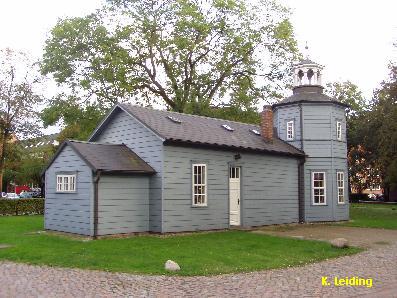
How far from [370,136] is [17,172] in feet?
131

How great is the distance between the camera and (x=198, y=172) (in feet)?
63.1

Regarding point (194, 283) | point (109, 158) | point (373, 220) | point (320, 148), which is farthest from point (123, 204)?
point (373, 220)

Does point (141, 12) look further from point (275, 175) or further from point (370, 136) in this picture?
point (370, 136)

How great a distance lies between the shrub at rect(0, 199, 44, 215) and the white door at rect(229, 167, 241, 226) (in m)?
17.3

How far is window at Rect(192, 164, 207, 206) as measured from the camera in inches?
750

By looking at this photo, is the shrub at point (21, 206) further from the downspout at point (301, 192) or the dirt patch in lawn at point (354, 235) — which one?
the downspout at point (301, 192)

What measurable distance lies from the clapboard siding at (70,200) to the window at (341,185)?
576 inches

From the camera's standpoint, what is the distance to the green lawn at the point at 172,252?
1117 centimetres

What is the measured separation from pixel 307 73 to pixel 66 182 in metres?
15.7

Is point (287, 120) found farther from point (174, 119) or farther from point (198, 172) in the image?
point (198, 172)

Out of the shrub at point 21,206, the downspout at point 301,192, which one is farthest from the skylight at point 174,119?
the shrub at point 21,206

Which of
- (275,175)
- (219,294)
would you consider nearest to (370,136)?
(275,175)

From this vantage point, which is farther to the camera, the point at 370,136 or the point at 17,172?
the point at 17,172

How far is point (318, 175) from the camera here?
2489 centimetres
